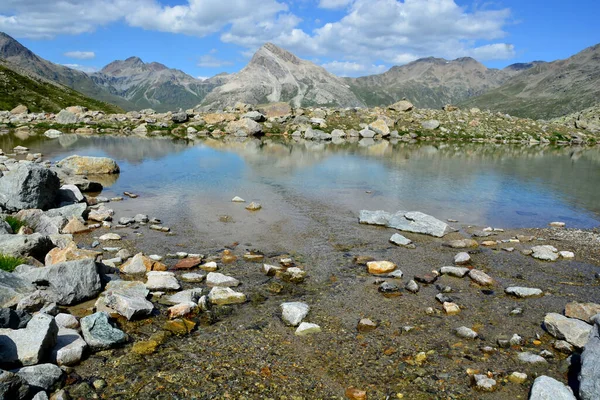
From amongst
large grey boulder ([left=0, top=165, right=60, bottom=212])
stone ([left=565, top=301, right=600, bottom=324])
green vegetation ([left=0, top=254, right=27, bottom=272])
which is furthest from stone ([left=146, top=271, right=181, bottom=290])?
stone ([left=565, top=301, right=600, bottom=324])

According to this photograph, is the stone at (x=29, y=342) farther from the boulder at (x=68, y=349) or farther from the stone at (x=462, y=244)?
the stone at (x=462, y=244)

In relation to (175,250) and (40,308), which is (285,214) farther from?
(40,308)

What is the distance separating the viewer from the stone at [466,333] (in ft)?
37.0

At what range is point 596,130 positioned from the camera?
119 m

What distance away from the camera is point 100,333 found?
10.1m

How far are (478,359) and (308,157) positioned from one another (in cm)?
4587

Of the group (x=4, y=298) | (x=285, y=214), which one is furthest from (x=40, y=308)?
(x=285, y=214)

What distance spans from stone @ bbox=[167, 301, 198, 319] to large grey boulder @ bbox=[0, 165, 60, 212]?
1431 cm

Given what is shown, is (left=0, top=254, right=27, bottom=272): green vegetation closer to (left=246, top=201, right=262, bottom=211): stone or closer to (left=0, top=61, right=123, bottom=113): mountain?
(left=246, top=201, right=262, bottom=211): stone

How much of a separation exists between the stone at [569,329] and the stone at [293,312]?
7.09m

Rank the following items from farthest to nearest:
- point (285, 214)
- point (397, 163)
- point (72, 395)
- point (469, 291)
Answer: point (397, 163)
point (285, 214)
point (469, 291)
point (72, 395)

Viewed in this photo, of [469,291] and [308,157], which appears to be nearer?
[469,291]

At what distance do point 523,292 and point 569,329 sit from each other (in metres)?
2.93

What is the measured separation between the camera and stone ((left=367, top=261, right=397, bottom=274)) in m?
16.0
